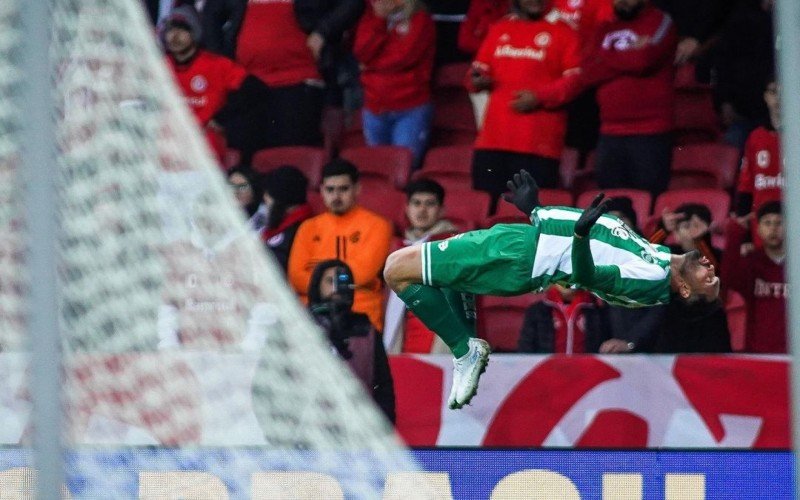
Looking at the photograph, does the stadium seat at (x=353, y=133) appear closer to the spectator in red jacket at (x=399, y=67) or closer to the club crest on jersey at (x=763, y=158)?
the spectator in red jacket at (x=399, y=67)

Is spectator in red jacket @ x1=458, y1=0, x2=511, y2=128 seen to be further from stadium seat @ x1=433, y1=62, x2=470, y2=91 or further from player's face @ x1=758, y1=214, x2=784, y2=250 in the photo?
player's face @ x1=758, y1=214, x2=784, y2=250

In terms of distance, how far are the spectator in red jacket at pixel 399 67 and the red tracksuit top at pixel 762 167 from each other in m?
1.84

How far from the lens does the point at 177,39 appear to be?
8164mm

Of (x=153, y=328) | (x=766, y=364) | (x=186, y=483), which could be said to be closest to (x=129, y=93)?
(x=153, y=328)

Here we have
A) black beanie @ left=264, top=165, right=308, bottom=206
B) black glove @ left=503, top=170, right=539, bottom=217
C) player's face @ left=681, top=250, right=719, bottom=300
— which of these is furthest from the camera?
black beanie @ left=264, top=165, right=308, bottom=206

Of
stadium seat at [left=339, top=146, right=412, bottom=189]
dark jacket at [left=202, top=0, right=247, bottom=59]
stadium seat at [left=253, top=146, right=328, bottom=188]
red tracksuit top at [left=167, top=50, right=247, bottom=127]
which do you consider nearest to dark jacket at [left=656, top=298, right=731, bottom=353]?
stadium seat at [left=339, top=146, right=412, bottom=189]

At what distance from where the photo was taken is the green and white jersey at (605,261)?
5.67 metres

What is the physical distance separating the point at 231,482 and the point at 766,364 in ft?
7.22

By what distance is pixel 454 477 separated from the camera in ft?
19.9

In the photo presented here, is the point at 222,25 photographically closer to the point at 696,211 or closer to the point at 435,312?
the point at 696,211

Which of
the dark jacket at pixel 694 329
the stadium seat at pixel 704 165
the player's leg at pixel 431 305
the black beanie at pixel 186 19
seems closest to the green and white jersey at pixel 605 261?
the player's leg at pixel 431 305

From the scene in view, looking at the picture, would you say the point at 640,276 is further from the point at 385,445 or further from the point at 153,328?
the point at 153,328

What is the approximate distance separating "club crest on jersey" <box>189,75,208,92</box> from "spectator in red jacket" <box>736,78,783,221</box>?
299 centimetres

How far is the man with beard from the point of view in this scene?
6918mm
